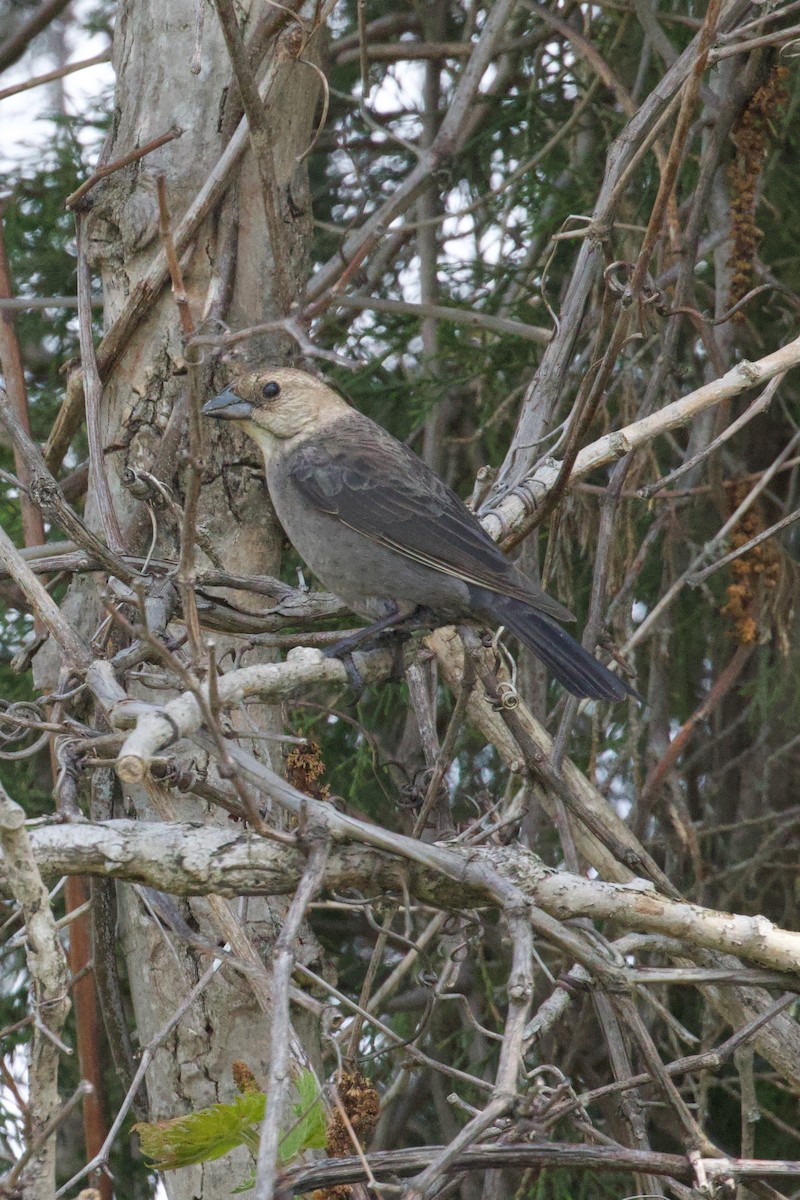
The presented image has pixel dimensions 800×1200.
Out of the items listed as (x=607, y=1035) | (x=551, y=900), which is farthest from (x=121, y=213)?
(x=607, y=1035)

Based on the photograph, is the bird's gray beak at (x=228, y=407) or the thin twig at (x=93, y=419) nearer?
the thin twig at (x=93, y=419)

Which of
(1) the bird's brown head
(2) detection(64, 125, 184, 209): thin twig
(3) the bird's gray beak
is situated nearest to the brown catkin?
(1) the bird's brown head

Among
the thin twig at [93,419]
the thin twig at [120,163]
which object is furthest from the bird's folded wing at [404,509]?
the thin twig at [120,163]

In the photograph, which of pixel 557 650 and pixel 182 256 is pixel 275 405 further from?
pixel 557 650

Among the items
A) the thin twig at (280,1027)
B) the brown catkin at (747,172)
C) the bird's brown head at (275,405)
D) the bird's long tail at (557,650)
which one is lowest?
the bird's long tail at (557,650)

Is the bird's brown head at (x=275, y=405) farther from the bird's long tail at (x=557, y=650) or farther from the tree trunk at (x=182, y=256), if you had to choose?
the bird's long tail at (x=557, y=650)

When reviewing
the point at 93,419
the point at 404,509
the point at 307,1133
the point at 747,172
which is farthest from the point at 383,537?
the point at 307,1133

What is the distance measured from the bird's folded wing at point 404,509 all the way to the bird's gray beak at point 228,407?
18cm

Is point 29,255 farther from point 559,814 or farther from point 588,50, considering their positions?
point 559,814

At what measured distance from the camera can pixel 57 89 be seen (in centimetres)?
584

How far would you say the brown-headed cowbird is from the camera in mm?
3234

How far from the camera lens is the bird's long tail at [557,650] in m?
3.02

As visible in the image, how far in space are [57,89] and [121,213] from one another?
3.21 m

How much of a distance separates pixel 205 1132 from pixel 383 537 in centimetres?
174
